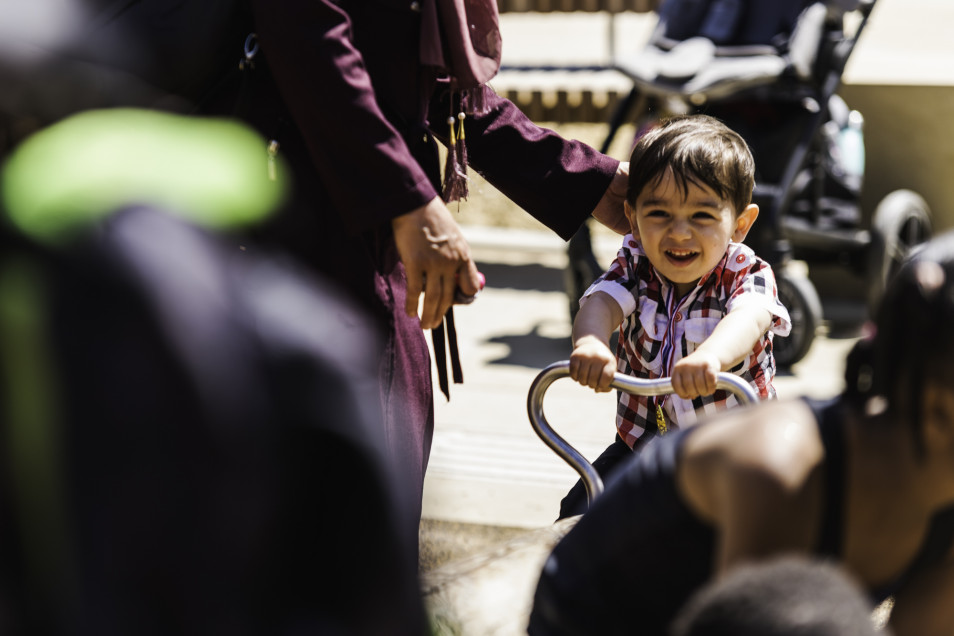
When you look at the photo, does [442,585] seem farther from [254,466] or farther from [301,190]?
[254,466]

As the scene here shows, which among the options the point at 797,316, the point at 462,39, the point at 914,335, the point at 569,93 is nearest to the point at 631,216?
the point at 462,39

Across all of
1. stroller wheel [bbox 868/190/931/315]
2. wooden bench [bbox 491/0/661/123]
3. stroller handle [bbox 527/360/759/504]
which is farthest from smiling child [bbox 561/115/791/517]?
wooden bench [bbox 491/0/661/123]

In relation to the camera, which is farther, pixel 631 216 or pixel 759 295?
pixel 631 216

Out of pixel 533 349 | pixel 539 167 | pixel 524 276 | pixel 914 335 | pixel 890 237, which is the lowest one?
pixel 524 276

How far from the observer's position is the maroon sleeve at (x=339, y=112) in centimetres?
173

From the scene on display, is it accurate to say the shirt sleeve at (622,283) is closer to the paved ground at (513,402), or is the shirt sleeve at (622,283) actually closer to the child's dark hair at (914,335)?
the paved ground at (513,402)

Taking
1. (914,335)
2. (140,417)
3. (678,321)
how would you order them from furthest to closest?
(678,321), (914,335), (140,417)

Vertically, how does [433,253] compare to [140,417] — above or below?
below

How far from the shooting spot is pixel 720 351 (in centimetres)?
196

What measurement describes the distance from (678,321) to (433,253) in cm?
58

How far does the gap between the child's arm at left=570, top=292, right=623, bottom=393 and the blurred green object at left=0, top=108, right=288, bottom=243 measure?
106 centimetres

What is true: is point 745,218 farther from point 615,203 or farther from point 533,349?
point 533,349

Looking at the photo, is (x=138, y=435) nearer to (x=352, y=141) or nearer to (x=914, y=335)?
(x=914, y=335)

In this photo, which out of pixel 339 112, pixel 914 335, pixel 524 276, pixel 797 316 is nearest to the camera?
pixel 914 335
